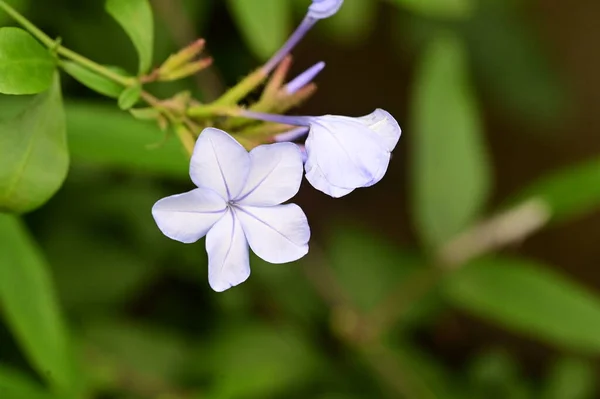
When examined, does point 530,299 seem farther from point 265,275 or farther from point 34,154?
point 34,154

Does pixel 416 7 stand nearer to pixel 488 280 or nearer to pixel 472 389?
pixel 488 280

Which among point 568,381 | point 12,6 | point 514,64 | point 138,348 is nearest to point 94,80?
point 12,6

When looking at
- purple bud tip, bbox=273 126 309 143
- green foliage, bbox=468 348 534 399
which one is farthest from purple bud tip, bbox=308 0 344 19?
green foliage, bbox=468 348 534 399

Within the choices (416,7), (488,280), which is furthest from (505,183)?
(416,7)

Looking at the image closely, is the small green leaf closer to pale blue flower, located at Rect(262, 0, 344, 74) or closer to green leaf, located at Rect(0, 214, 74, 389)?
pale blue flower, located at Rect(262, 0, 344, 74)

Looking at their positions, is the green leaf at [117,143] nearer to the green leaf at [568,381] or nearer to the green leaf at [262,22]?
the green leaf at [262,22]

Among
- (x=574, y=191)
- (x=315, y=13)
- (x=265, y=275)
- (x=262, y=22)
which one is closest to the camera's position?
(x=315, y=13)
